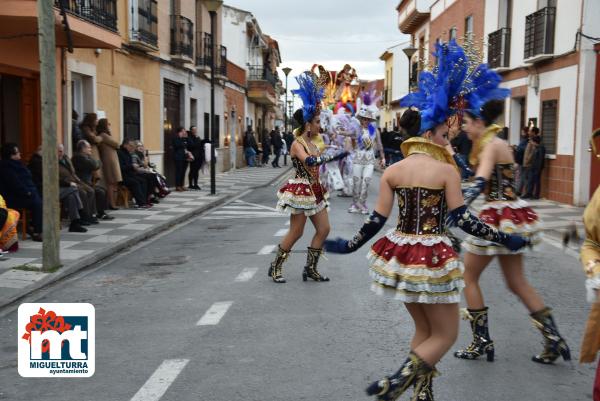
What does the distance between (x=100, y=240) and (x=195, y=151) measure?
31.7 feet

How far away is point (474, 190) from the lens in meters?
4.34

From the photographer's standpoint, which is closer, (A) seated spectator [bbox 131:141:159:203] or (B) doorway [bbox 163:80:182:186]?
(A) seated spectator [bbox 131:141:159:203]

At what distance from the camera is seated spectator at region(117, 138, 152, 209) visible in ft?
48.5

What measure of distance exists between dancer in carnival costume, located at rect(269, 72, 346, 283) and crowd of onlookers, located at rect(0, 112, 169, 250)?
162 inches

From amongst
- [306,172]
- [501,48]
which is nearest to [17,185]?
[306,172]

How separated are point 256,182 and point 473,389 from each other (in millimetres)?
20194

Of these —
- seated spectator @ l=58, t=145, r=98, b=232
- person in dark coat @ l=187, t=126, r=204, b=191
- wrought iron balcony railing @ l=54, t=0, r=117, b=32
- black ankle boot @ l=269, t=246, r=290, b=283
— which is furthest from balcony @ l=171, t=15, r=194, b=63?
black ankle boot @ l=269, t=246, r=290, b=283

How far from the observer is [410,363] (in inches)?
145

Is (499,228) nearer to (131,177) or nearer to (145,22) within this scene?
(131,177)

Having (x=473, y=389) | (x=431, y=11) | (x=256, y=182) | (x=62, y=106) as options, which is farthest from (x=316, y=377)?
(x=431, y=11)

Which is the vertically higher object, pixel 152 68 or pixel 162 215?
pixel 152 68

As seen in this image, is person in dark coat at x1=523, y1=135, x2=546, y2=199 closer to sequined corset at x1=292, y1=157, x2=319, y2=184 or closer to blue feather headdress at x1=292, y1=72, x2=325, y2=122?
blue feather headdress at x1=292, y1=72, x2=325, y2=122

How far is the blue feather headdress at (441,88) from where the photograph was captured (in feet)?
12.7

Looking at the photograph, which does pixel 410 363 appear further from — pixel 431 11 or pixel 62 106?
pixel 431 11
